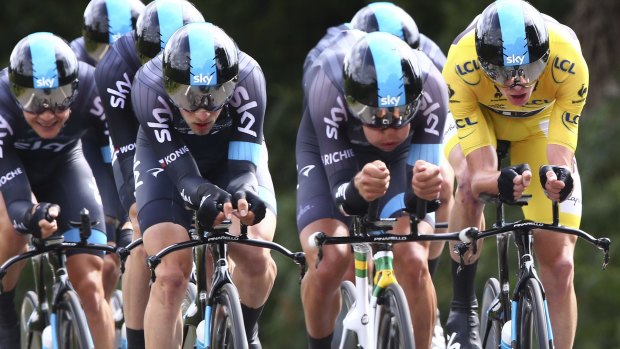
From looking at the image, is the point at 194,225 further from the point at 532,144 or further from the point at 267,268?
the point at 532,144

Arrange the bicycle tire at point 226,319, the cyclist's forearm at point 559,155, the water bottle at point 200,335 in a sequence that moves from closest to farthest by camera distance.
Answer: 1. the bicycle tire at point 226,319
2. the water bottle at point 200,335
3. the cyclist's forearm at point 559,155

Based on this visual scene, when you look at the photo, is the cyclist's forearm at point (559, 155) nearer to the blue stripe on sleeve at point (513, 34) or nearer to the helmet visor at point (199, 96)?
the blue stripe on sleeve at point (513, 34)

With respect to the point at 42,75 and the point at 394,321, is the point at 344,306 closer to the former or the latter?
the point at 394,321

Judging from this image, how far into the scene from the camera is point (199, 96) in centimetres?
828

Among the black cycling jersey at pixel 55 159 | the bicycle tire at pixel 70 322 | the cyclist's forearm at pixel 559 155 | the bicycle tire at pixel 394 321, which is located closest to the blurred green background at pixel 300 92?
the black cycling jersey at pixel 55 159

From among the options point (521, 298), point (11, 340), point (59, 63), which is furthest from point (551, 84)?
point (11, 340)

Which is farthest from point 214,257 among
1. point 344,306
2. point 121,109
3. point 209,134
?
point 121,109

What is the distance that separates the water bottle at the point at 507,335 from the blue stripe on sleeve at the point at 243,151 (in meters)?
1.63

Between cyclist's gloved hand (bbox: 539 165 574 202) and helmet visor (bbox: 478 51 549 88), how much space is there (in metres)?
0.67

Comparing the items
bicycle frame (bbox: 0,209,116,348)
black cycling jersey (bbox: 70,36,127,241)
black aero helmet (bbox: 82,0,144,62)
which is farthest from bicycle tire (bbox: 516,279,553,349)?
black aero helmet (bbox: 82,0,144,62)

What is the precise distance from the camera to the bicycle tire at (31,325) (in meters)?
9.96

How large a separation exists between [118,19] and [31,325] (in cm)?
274

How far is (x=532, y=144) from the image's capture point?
31.0 ft

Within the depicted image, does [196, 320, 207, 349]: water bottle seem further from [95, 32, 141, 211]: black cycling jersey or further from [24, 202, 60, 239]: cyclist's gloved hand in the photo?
[95, 32, 141, 211]: black cycling jersey
